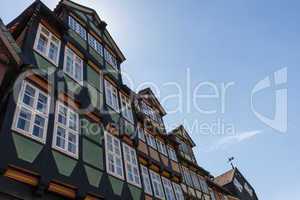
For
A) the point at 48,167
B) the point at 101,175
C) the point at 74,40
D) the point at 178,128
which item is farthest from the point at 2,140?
the point at 178,128

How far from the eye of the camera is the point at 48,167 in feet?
21.1

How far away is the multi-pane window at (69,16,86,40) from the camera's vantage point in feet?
39.6

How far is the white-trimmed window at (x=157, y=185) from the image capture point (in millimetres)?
11644

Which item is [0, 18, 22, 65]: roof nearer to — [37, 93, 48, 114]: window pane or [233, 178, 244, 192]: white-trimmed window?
[37, 93, 48, 114]: window pane

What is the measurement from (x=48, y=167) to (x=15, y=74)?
2811 millimetres

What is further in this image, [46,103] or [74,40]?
[74,40]

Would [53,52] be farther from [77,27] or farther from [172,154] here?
[172,154]

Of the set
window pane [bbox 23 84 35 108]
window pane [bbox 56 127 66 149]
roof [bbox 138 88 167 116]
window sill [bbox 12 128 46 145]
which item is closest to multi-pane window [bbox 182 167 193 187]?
roof [bbox 138 88 167 116]

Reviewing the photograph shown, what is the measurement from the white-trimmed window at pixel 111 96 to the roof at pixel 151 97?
6.74 meters

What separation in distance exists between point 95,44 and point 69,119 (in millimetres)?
6075

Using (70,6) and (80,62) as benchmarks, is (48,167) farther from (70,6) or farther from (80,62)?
(70,6)

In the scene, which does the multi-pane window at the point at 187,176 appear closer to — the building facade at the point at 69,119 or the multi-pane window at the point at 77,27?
the building facade at the point at 69,119

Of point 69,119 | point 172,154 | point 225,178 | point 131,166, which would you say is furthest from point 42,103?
point 225,178

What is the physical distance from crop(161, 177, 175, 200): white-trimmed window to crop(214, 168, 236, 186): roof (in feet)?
54.7
